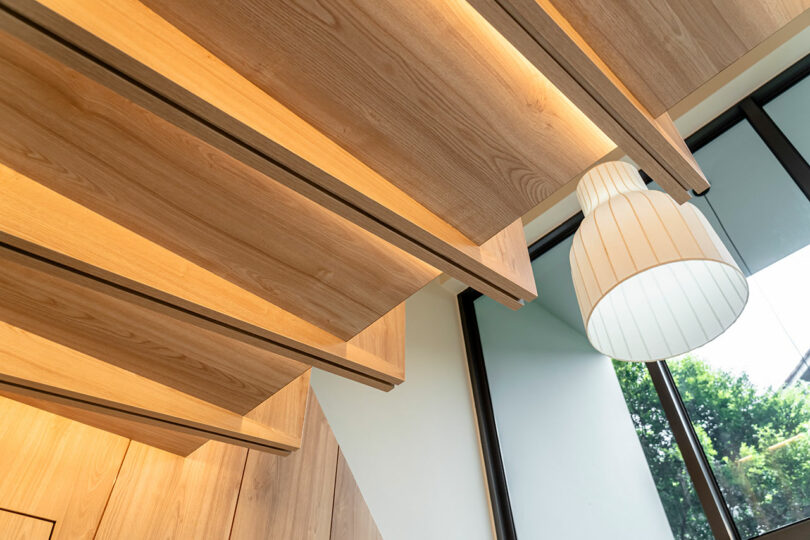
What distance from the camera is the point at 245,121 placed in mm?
997

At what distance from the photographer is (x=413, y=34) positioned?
1.03 meters

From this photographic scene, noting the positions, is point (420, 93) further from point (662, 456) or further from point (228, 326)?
point (662, 456)

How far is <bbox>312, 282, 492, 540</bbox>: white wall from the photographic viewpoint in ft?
8.75

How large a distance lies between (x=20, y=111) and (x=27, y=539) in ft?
3.99

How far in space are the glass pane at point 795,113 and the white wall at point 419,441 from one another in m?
2.31

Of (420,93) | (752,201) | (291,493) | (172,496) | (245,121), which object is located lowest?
(172,496)

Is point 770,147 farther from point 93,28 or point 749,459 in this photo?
point 93,28

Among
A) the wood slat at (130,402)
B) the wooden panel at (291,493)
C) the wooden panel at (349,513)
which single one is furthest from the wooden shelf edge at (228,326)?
the wooden panel at (349,513)

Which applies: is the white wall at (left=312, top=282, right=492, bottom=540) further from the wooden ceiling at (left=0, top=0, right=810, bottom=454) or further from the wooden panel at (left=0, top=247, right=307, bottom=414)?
the wooden ceiling at (left=0, top=0, right=810, bottom=454)

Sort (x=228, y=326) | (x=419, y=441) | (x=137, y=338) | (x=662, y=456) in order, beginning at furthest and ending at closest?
(x=419, y=441) → (x=662, y=456) → (x=137, y=338) → (x=228, y=326)

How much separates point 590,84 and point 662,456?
2.40 meters

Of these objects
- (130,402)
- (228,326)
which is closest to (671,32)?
(228,326)

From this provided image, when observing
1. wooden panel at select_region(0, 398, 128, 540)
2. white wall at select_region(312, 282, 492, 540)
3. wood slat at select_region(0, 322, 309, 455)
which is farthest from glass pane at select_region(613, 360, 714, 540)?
wooden panel at select_region(0, 398, 128, 540)

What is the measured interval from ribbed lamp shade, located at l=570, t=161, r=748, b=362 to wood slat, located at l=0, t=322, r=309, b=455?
1.11 meters
